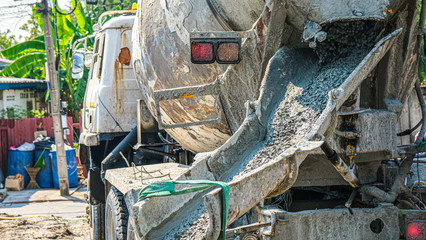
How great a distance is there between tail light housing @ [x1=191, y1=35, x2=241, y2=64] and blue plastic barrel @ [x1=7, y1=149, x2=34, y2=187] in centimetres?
1243

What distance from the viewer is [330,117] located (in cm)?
297

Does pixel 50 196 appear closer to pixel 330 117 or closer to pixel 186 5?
pixel 186 5

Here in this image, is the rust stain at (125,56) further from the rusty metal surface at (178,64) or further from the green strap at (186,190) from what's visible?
the green strap at (186,190)

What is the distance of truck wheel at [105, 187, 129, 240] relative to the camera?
465 cm

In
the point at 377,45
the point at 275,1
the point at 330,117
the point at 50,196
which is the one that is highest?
the point at 275,1

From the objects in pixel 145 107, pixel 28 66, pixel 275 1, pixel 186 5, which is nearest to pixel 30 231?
pixel 145 107

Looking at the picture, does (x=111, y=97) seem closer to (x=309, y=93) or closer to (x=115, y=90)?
(x=115, y=90)

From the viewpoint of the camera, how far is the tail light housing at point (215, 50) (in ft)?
11.5

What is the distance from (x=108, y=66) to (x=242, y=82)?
127 inches

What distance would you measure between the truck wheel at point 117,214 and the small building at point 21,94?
17.4 m

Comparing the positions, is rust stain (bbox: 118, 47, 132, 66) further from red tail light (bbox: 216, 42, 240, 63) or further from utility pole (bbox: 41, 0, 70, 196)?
utility pole (bbox: 41, 0, 70, 196)

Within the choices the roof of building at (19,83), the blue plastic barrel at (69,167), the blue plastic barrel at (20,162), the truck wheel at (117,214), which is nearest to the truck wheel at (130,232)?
the truck wheel at (117,214)

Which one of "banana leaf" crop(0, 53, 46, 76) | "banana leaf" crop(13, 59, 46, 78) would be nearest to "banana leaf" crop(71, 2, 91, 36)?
"banana leaf" crop(0, 53, 46, 76)

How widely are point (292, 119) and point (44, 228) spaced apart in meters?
6.48
